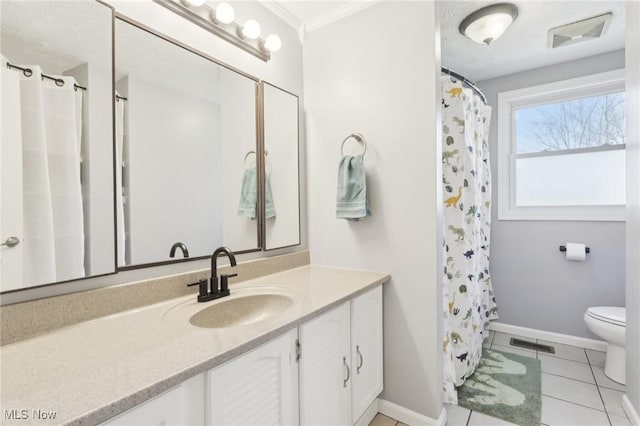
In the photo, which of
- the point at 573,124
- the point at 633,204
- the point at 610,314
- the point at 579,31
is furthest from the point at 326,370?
the point at 573,124

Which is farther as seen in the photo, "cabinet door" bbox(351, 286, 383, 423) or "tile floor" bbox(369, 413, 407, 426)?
"tile floor" bbox(369, 413, 407, 426)

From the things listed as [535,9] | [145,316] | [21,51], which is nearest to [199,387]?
[145,316]

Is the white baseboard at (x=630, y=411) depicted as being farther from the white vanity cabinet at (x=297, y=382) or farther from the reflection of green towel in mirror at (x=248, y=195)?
the reflection of green towel in mirror at (x=248, y=195)

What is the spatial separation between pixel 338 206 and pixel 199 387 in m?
1.18

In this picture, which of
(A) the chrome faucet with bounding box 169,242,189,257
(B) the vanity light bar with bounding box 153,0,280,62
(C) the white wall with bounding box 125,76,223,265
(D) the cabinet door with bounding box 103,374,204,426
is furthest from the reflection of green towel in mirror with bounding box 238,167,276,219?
(D) the cabinet door with bounding box 103,374,204,426

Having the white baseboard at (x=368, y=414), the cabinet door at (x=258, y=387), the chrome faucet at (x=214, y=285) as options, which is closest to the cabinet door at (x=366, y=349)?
the white baseboard at (x=368, y=414)

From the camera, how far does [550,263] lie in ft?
8.80

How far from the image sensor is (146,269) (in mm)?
1210

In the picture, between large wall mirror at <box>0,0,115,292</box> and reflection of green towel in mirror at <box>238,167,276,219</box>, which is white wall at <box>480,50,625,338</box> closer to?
reflection of green towel in mirror at <box>238,167,276,219</box>

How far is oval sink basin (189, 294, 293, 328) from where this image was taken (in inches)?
47.4

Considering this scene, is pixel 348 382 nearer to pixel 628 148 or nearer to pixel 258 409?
pixel 258 409

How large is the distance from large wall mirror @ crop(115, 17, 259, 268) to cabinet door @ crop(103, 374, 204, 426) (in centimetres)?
62

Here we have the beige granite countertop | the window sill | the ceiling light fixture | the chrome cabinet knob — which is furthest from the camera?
the window sill

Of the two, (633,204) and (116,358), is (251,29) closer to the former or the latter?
(116,358)
